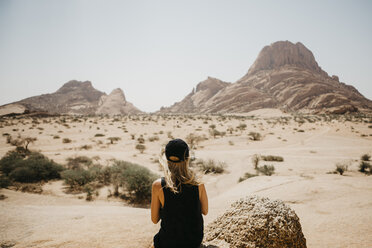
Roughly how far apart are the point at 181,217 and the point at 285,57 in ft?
345

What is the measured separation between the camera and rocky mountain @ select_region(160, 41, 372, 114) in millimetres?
63516

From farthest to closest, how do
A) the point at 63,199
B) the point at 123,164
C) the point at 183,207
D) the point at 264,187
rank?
the point at 123,164 < the point at 63,199 < the point at 264,187 < the point at 183,207

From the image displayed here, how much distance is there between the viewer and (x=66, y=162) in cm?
1067

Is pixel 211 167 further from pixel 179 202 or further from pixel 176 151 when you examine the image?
pixel 176 151

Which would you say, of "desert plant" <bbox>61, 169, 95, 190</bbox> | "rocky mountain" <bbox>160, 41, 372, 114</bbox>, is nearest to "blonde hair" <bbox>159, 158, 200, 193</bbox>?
"desert plant" <bbox>61, 169, 95, 190</bbox>

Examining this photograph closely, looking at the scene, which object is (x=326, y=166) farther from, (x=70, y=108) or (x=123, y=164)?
(x=70, y=108)

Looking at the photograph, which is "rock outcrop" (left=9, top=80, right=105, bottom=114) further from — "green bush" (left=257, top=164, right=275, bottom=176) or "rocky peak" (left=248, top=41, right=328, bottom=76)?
"rocky peak" (left=248, top=41, right=328, bottom=76)

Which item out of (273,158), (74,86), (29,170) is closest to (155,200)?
(29,170)

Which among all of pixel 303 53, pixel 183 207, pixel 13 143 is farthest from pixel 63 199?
pixel 303 53

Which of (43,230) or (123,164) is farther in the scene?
Result: (123,164)

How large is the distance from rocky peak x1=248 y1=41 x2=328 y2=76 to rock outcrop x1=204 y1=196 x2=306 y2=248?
9935cm

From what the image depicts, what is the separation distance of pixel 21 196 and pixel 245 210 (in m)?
8.08

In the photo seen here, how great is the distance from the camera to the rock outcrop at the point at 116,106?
2825 inches

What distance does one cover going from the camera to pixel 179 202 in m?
2.10
